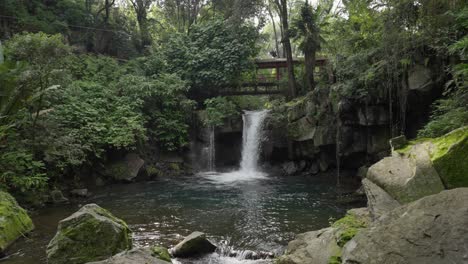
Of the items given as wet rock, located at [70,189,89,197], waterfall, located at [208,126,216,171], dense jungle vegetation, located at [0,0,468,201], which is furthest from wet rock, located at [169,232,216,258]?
waterfall, located at [208,126,216,171]

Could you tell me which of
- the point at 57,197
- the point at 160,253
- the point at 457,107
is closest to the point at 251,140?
the point at 57,197

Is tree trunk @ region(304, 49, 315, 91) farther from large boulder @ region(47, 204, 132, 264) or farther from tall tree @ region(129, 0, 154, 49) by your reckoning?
large boulder @ region(47, 204, 132, 264)

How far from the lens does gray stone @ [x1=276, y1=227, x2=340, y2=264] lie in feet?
18.9

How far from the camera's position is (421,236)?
4.10 meters

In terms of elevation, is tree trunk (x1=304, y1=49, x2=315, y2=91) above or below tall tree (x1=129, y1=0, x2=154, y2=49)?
below

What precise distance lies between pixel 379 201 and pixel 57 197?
444 inches

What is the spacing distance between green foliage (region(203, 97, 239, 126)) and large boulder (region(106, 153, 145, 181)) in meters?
4.99

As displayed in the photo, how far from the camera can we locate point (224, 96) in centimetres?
2356

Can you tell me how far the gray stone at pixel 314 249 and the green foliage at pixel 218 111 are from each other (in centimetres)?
1394

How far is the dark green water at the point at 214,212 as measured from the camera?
8750 millimetres

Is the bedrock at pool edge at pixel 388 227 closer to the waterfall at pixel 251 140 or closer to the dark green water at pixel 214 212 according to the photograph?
the dark green water at pixel 214 212

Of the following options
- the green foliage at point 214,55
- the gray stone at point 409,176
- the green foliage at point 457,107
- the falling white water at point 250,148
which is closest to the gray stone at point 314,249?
the gray stone at point 409,176

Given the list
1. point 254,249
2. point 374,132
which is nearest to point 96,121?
A: point 254,249

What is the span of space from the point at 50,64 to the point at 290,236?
1072 cm
